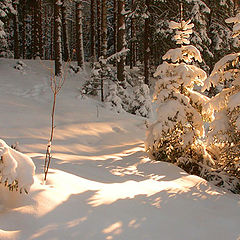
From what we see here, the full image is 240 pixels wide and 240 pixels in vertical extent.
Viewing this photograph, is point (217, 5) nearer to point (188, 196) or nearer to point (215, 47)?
point (215, 47)

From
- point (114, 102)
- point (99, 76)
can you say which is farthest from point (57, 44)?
point (114, 102)

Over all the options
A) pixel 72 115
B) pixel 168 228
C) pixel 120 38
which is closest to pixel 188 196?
pixel 168 228

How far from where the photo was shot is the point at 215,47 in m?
16.6

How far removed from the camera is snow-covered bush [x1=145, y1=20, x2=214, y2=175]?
577 centimetres

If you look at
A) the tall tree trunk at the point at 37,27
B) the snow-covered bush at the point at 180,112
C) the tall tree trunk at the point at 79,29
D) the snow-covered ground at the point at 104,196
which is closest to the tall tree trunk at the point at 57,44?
the tall tree trunk at the point at 79,29

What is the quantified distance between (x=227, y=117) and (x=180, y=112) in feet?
3.36

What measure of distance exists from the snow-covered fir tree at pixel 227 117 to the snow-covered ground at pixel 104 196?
2.82 feet

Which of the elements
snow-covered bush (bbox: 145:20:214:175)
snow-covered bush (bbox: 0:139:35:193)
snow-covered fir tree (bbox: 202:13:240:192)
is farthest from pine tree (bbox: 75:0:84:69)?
snow-covered bush (bbox: 0:139:35:193)

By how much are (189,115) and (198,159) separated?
116cm

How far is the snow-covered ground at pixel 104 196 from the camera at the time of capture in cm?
261

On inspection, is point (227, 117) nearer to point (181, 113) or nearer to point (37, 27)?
point (181, 113)

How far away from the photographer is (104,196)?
134 inches

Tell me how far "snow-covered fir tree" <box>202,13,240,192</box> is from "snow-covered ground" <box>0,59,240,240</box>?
0.86 m

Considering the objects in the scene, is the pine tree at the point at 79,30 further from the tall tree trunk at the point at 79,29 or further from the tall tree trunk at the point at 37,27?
the tall tree trunk at the point at 37,27
